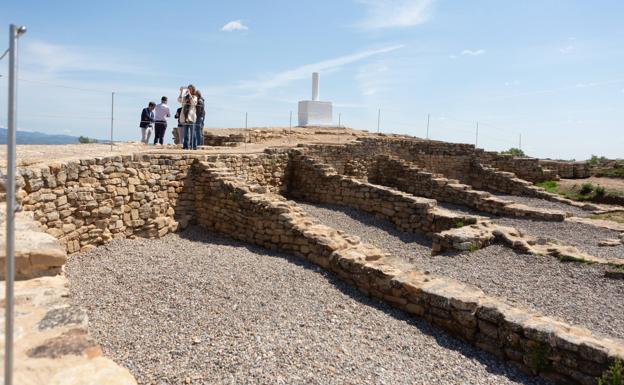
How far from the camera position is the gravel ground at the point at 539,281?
6.73 meters

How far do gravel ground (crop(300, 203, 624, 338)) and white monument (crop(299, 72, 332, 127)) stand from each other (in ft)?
49.2

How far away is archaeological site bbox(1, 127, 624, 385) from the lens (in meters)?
4.77

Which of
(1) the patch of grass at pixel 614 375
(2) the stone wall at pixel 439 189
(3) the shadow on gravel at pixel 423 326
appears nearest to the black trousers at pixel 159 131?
(3) the shadow on gravel at pixel 423 326

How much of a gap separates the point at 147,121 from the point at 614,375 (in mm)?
14618

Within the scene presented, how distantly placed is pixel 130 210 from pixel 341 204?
23.6ft

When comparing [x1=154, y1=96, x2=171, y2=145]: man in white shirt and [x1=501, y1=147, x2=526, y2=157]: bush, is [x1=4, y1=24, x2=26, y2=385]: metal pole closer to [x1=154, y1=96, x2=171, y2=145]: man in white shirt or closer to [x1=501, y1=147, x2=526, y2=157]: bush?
[x1=154, y1=96, x2=171, y2=145]: man in white shirt

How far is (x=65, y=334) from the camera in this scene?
3.51 meters

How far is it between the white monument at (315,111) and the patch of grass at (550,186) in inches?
461

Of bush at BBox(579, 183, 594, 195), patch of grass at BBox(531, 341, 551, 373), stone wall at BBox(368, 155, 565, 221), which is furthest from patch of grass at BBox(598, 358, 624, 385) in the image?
bush at BBox(579, 183, 594, 195)

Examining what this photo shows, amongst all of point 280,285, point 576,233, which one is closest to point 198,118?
point 280,285

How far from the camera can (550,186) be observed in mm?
20969

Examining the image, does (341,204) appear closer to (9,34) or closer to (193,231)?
(193,231)

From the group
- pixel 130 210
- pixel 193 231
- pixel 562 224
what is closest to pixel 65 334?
pixel 130 210

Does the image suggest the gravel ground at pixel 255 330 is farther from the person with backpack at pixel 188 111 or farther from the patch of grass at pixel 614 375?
the person with backpack at pixel 188 111
